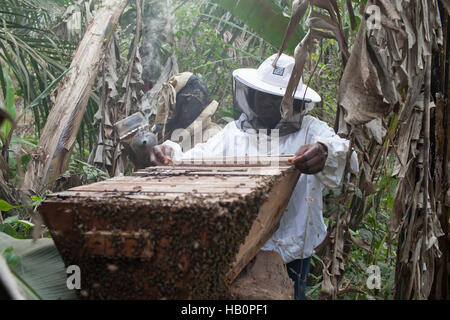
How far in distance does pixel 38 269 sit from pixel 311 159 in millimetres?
1265

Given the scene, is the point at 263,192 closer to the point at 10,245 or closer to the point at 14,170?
the point at 10,245

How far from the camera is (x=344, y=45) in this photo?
6.30ft

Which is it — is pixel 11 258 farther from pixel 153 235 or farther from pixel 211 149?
pixel 211 149

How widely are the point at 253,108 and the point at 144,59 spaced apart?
2014 mm

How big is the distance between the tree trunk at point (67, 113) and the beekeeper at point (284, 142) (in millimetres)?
629

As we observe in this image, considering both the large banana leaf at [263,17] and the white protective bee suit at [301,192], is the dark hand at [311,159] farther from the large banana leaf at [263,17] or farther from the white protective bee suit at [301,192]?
the large banana leaf at [263,17]

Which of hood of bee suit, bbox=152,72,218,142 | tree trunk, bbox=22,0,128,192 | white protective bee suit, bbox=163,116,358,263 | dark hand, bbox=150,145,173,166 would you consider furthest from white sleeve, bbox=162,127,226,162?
hood of bee suit, bbox=152,72,218,142

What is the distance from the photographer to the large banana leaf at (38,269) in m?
1.25

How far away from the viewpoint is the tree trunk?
2.34m

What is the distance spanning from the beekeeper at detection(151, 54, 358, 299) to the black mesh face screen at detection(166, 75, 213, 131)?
4.03 feet

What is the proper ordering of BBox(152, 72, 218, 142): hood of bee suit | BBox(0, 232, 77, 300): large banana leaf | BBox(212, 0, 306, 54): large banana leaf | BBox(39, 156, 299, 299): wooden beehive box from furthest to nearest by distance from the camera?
BBox(152, 72, 218, 142): hood of bee suit
BBox(212, 0, 306, 54): large banana leaf
BBox(0, 232, 77, 300): large banana leaf
BBox(39, 156, 299, 299): wooden beehive box

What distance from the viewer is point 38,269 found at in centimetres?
134

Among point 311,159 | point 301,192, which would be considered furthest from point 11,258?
point 301,192

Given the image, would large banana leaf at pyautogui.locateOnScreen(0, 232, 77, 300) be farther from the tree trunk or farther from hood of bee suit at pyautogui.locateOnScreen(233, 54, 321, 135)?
hood of bee suit at pyautogui.locateOnScreen(233, 54, 321, 135)
